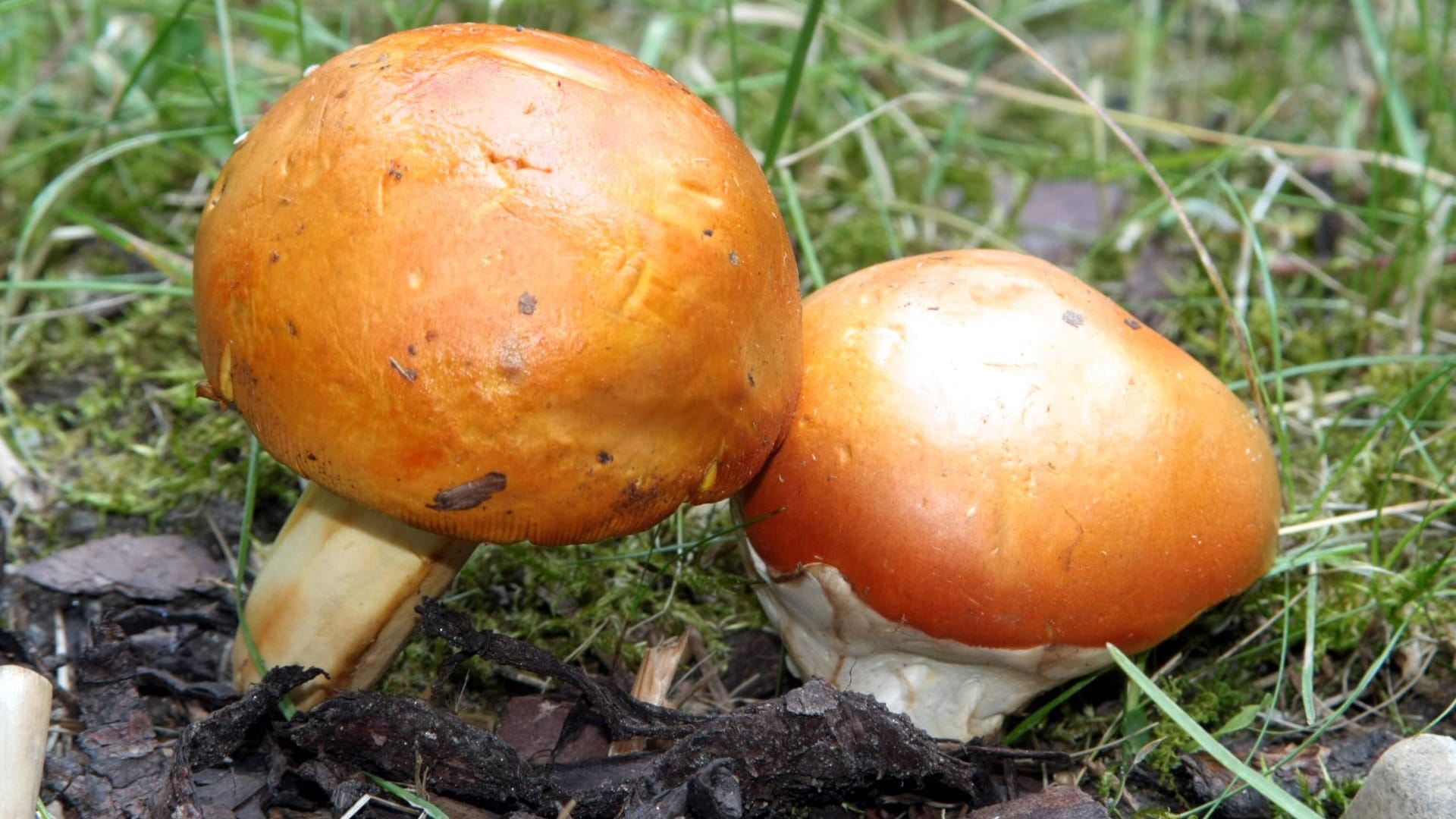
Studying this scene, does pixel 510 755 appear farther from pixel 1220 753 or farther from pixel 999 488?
pixel 1220 753

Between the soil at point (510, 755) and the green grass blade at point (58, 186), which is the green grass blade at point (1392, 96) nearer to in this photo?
the soil at point (510, 755)

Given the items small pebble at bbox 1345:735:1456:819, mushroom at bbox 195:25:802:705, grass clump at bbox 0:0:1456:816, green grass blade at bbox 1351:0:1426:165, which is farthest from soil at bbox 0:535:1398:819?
green grass blade at bbox 1351:0:1426:165

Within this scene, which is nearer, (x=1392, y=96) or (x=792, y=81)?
(x=792, y=81)

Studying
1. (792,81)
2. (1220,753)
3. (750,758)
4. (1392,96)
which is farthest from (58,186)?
(1392,96)

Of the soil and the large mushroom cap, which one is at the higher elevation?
the large mushroom cap

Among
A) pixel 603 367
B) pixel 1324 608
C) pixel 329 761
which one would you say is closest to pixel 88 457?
pixel 329 761

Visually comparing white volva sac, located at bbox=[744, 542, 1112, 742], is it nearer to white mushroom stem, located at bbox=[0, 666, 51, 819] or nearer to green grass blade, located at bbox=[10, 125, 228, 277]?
white mushroom stem, located at bbox=[0, 666, 51, 819]

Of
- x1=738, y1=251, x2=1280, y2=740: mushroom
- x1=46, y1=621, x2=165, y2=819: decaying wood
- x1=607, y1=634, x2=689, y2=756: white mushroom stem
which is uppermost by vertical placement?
x1=738, y1=251, x2=1280, y2=740: mushroom
